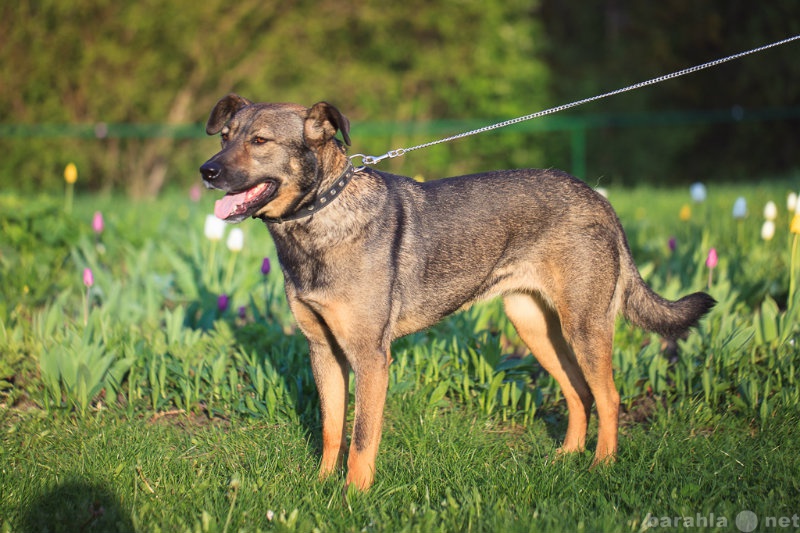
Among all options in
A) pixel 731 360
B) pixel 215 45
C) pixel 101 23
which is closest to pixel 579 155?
pixel 215 45

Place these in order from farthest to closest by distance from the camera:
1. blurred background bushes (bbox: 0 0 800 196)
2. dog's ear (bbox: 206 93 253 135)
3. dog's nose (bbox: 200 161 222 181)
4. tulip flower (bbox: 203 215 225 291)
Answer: blurred background bushes (bbox: 0 0 800 196) → tulip flower (bbox: 203 215 225 291) → dog's ear (bbox: 206 93 253 135) → dog's nose (bbox: 200 161 222 181)

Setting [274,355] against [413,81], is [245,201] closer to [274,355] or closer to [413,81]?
[274,355]

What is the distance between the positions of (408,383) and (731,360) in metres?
1.90

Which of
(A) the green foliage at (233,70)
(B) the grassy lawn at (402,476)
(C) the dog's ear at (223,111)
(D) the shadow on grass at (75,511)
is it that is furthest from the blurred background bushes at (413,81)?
(D) the shadow on grass at (75,511)

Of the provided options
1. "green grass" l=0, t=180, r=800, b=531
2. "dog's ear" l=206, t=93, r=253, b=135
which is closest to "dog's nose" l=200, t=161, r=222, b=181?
"dog's ear" l=206, t=93, r=253, b=135

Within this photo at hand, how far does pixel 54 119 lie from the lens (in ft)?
46.5

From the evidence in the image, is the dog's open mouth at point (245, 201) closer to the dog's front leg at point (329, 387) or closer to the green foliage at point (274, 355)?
the dog's front leg at point (329, 387)

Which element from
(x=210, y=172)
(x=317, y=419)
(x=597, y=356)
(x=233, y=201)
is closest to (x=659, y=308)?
(x=597, y=356)

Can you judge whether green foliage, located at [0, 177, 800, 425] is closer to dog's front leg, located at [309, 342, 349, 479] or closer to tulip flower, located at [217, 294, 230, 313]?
tulip flower, located at [217, 294, 230, 313]

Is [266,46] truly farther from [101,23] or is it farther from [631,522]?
[631,522]

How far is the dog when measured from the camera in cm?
387

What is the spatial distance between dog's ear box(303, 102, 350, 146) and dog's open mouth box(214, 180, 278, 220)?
31cm

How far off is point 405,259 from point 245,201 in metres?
0.86

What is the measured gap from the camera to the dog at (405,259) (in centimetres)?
387
